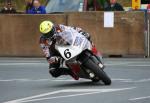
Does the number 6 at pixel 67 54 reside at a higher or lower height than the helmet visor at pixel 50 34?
lower

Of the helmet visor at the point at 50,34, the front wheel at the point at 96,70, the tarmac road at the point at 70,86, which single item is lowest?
the tarmac road at the point at 70,86

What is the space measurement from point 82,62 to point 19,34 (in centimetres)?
977

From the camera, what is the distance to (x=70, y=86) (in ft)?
51.0

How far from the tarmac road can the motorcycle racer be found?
38 cm

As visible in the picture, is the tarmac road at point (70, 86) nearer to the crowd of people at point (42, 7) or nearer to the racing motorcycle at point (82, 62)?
the racing motorcycle at point (82, 62)

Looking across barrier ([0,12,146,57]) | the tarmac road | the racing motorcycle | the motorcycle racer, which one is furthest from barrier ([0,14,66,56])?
the racing motorcycle

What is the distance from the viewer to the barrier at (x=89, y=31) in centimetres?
2398

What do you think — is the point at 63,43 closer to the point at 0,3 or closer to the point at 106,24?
the point at 106,24

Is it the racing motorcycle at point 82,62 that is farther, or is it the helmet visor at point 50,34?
the racing motorcycle at point 82,62

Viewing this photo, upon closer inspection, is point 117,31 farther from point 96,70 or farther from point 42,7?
point 96,70

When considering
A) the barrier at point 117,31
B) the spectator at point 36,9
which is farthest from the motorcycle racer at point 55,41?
the spectator at point 36,9

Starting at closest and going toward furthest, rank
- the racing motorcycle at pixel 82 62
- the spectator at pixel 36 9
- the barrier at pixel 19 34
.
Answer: the racing motorcycle at pixel 82 62, the barrier at pixel 19 34, the spectator at pixel 36 9

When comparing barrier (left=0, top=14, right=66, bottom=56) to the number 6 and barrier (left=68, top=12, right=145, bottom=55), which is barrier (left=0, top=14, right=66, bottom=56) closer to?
barrier (left=68, top=12, right=145, bottom=55)

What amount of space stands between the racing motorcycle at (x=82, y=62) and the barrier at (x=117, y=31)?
8506 mm
